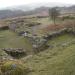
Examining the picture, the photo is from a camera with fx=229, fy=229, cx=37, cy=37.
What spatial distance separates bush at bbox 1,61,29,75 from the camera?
62.0ft

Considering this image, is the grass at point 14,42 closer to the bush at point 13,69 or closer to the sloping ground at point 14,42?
the sloping ground at point 14,42

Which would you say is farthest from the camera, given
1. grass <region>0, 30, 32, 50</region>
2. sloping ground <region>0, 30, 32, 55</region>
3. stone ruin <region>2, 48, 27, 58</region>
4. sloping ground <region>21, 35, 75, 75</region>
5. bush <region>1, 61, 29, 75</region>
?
grass <region>0, 30, 32, 50</region>

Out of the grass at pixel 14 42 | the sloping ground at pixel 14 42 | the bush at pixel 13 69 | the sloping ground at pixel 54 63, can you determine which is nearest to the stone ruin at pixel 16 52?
the sloping ground at pixel 14 42

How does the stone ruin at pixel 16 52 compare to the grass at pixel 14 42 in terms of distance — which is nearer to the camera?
the stone ruin at pixel 16 52

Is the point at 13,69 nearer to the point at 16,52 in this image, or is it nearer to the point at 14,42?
the point at 16,52

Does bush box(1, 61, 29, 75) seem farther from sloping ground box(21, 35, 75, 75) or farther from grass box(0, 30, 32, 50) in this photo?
grass box(0, 30, 32, 50)

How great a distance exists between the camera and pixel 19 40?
37.9 metres

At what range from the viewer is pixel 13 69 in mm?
19219

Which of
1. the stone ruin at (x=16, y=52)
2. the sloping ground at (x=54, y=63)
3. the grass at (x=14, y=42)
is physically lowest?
the grass at (x=14, y=42)

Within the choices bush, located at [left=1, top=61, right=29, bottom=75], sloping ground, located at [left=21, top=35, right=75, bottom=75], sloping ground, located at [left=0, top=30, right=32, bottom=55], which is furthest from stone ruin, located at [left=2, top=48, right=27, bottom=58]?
bush, located at [left=1, top=61, right=29, bottom=75]

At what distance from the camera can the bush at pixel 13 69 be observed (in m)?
18.9

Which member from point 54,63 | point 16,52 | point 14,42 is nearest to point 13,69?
point 54,63

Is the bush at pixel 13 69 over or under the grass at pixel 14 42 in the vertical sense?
over

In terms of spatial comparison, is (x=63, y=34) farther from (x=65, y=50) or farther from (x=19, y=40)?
(x=65, y=50)
